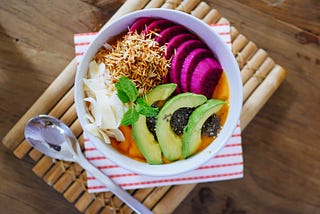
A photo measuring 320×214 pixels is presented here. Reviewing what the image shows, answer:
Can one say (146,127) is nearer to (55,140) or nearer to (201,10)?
(55,140)

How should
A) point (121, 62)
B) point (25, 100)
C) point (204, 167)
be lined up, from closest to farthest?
1. point (121, 62)
2. point (204, 167)
3. point (25, 100)

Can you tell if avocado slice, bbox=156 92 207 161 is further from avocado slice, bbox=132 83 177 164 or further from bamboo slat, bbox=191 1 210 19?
bamboo slat, bbox=191 1 210 19

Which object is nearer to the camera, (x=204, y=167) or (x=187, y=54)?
(x=187, y=54)

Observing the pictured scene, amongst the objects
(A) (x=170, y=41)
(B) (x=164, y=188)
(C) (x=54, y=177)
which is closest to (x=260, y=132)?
(B) (x=164, y=188)

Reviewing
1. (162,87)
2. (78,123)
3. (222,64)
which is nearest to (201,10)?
(222,64)

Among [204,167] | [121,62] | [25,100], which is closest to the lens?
[121,62]

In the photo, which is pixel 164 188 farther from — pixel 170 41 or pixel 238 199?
pixel 170 41

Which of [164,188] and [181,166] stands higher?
[181,166]
